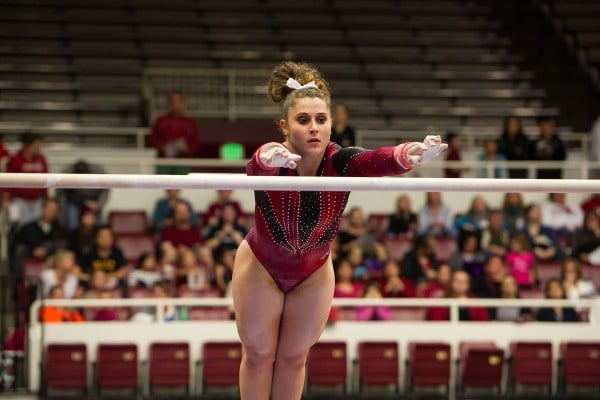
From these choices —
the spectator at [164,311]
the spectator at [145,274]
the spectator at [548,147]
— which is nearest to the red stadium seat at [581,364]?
the spectator at [548,147]

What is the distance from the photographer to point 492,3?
16938 millimetres

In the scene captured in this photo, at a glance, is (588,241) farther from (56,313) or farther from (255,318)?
(255,318)

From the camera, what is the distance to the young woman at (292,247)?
4473 mm

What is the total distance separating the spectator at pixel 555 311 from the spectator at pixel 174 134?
4045mm

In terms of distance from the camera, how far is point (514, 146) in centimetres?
1202

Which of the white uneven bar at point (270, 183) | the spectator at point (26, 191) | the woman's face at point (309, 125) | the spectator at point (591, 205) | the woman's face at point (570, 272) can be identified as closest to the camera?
the white uneven bar at point (270, 183)

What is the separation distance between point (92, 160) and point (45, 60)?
299 cm

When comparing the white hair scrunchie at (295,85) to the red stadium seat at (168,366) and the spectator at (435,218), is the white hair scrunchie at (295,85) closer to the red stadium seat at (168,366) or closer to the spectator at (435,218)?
the red stadium seat at (168,366)

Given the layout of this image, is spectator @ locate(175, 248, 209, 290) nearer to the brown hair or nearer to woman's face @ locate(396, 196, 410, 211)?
woman's face @ locate(396, 196, 410, 211)

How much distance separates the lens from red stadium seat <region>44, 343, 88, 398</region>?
9.16m

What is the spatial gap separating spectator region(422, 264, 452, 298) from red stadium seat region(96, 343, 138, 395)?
9.25 ft

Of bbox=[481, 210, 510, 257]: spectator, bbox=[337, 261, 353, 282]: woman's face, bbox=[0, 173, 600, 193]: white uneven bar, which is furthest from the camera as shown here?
bbox=[481, 210, 510, 257]: spectator

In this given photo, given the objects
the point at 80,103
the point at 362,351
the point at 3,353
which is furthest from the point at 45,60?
the point at 362,351

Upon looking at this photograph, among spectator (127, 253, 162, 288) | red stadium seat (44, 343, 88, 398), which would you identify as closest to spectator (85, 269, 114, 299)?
spectator (127, 253, 162, 288)
